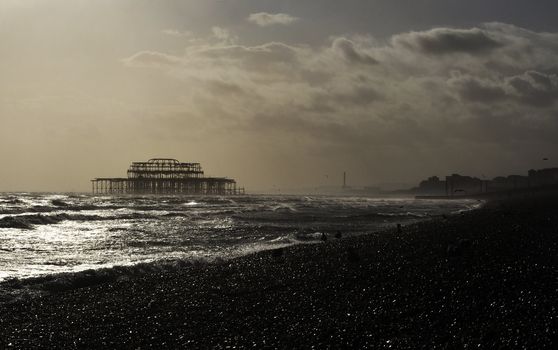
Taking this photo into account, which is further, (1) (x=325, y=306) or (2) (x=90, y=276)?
(2) (x=90, y=276)

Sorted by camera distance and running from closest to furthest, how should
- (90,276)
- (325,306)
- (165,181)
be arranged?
1. (325,306)
2. (90,276)
3. (165,181)

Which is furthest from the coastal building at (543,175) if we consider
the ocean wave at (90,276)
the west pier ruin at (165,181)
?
the ocean wave at (90,276)

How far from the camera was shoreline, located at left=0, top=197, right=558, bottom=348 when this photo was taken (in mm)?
6555

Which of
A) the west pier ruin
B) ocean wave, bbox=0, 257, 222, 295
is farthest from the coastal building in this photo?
ocean wave, bbox=0, 257, 222, 295

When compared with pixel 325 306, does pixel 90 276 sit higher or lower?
lower

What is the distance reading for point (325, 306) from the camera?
815 centimetres

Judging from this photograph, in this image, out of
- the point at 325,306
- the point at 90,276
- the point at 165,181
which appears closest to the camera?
the point at 325,306

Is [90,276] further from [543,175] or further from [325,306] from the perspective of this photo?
[543,175]

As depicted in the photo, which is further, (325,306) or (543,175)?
(543,175)

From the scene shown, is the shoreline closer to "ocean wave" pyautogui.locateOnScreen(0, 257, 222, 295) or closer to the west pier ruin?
"ocean wave" pyautogui.locateOnScreen(0, 257, 222, 295)

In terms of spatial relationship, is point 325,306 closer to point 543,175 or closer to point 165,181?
point 165,181

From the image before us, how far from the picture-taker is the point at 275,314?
7.90m

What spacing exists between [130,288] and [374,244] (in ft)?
26.5

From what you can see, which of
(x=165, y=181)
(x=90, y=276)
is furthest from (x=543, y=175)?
(x=90, y=276)
